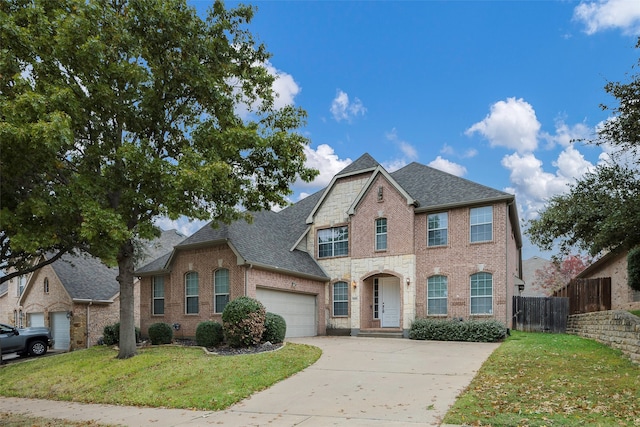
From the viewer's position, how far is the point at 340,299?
21.9 metres

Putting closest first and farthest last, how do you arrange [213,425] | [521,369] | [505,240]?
[213,425]
[521,369]
[505,240]

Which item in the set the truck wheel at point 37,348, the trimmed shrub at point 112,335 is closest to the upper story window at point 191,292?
the trimmed shrub at point 112,335

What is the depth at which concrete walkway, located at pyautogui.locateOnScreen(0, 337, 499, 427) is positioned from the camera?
741 cm

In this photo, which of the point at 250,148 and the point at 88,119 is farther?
the point at 250,148

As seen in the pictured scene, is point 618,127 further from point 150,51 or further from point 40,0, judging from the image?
point 40,0

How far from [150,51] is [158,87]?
40.3 inches

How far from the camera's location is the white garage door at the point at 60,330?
83.0ft

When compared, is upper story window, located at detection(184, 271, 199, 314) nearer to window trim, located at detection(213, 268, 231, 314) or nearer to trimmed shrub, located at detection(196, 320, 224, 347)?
window trim, located at detection(213, 268, 231, 314)

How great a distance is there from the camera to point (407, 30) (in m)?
15.5

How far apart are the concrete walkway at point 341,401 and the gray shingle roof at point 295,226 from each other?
6.97m

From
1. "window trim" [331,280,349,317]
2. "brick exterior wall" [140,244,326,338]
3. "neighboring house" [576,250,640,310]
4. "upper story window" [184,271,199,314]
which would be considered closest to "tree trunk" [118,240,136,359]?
"brick exterior wall" [140,244,326,338]

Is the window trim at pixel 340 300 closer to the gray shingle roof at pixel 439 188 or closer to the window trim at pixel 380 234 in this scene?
the window trim at pixel 380 234

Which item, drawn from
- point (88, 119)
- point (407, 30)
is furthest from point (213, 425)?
point (407, 30)

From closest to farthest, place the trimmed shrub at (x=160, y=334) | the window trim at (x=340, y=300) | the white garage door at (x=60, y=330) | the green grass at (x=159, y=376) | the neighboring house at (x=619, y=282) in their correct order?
the green grass at (x=159, y=376), the trimmed shrub at (x=160, y=334), the neighboring house at (x=619, y=282), the window trim at (x=340, y=300), the white garage door at (x=60, y=330)
